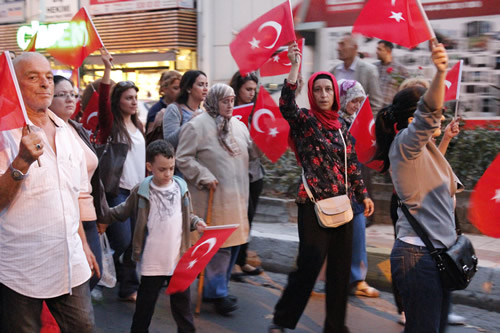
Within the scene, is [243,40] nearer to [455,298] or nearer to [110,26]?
[455,298]

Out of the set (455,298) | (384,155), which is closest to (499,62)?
(455,298)

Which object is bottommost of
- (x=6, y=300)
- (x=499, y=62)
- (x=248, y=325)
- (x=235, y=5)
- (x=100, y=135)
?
(x=248, y=325)

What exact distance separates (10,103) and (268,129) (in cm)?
314

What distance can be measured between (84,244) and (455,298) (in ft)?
11.1

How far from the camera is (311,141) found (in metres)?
4.53

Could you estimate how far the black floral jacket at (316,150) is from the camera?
177 inches

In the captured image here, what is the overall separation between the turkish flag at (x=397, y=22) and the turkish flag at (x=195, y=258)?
4.74 feet

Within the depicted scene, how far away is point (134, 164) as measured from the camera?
5859 mm

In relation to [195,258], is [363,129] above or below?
above

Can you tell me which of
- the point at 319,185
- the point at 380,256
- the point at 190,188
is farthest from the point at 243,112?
the point at 319,185

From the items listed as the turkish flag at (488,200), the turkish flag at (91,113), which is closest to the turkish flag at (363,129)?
the turkish flag at (488,200)

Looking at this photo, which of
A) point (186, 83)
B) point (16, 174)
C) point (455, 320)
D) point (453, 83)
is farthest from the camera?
point (186, 83)

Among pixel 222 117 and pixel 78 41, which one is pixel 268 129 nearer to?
pixel 222 117

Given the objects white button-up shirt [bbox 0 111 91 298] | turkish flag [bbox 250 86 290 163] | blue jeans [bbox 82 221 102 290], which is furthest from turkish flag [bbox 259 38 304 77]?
white button-up shirt [bbox 0 111 91 298]
